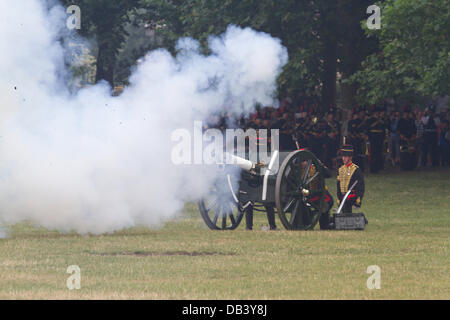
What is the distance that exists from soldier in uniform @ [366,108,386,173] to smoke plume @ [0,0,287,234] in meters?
15.6

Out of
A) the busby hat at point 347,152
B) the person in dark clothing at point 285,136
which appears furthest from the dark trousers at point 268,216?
the person in dark clothing at point 285,136

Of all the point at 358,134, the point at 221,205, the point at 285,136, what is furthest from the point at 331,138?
the point at 221,205

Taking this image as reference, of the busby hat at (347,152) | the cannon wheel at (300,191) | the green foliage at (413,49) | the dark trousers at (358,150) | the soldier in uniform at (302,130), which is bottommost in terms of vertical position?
the cannon wheel at (300,191)

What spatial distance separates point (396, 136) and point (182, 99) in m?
18.8

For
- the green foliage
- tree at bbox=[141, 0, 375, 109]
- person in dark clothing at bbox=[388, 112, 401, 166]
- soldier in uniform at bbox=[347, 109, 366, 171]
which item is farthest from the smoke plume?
person in dark clothing at bbox=[388, 112, 401, 166]

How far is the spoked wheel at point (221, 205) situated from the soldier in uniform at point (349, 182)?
181cm

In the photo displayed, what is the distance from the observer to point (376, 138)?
32.9m

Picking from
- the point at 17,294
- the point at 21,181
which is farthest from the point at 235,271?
the point at 21,181

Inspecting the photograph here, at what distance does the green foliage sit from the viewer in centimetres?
2641

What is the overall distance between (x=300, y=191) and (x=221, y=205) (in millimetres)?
1410

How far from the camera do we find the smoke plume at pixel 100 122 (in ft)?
51.2

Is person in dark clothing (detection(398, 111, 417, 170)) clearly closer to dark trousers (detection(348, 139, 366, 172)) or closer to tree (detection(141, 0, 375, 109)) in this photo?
dark trousers (detection(348, 139, 366, 172))

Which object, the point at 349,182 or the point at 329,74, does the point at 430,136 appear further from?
the point at 349,182

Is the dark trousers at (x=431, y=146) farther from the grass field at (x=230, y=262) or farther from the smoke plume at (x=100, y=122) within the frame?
the smoke plume at (x=100, y=122)
